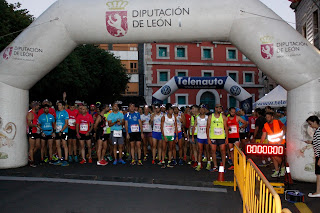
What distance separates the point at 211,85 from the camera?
867 inches

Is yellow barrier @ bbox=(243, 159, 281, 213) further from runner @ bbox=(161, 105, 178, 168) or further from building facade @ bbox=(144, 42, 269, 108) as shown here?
building facade @ bbox=(144, 42, 269, 108)

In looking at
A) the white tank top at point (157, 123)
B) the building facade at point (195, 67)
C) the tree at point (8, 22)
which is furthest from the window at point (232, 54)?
the white tank top at point (157, 123)

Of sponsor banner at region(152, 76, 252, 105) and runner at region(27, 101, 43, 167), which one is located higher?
sponsor banner at region(152, 76, 252, 105)

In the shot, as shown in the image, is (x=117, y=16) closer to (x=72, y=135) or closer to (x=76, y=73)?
(x=72, y=135)

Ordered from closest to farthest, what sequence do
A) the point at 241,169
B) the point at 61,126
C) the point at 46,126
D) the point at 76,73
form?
the point at 241,169 < the point at 46,126 < the point at 61,126 < the point at 76,73

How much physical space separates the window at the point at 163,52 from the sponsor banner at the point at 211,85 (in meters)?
17.6

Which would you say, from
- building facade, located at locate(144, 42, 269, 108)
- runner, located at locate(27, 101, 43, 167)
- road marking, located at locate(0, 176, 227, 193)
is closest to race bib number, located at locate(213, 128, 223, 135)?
road marking, located at locate(0, 176, 227, 193)

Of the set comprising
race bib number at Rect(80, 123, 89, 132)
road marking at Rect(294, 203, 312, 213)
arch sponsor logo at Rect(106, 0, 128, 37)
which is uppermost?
arch sponsor logo at Rect(106, 0, 128, 37)

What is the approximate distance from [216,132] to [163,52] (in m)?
30.6

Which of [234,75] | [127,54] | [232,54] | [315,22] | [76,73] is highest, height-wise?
[127,54]

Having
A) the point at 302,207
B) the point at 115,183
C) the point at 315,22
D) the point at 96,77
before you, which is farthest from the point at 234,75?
the point at 302,207

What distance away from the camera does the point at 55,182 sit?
8.42m

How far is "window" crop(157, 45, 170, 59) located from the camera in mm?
39594

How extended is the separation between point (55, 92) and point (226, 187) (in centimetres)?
2088
